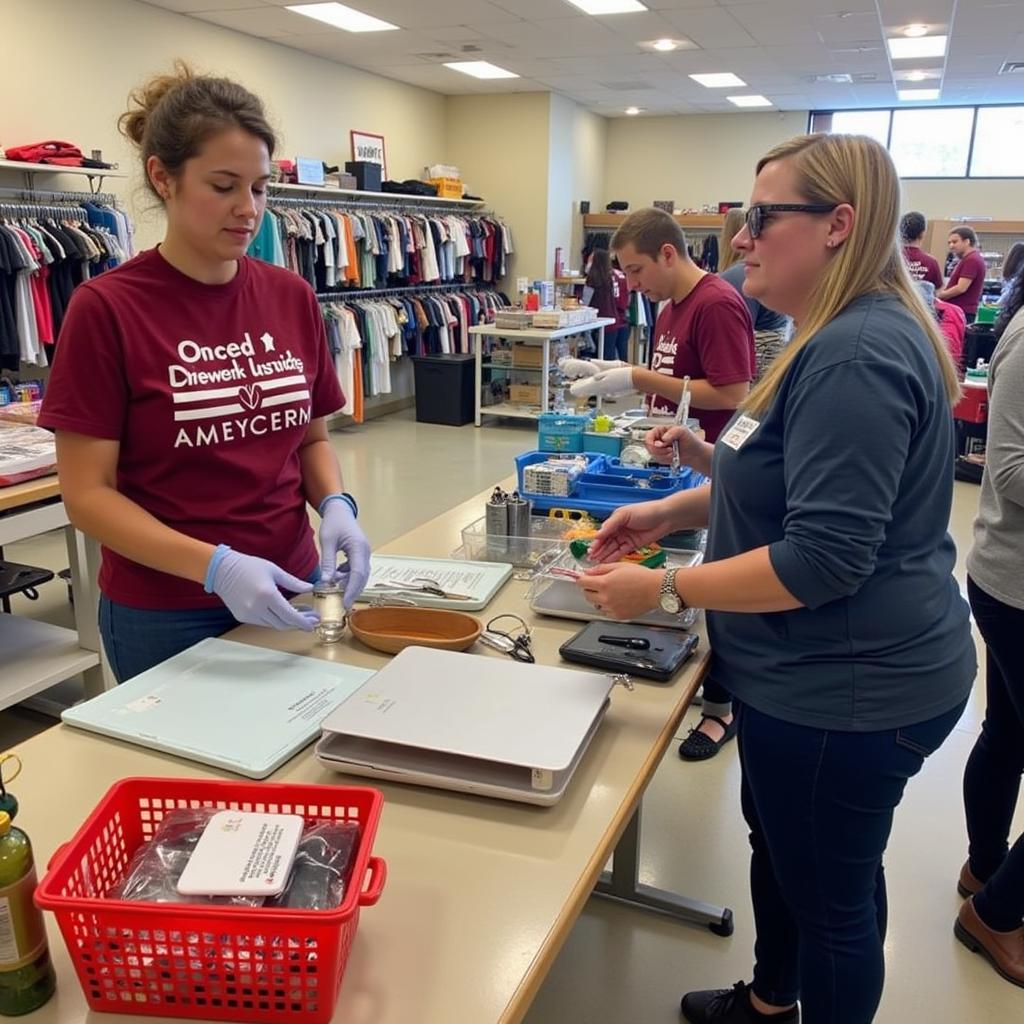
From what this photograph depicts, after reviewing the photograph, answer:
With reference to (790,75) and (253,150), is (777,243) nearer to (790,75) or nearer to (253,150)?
(253,150)

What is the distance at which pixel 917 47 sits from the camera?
23.1ft

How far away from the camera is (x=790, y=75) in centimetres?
830

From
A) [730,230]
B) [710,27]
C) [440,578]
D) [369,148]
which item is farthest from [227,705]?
[369,148]

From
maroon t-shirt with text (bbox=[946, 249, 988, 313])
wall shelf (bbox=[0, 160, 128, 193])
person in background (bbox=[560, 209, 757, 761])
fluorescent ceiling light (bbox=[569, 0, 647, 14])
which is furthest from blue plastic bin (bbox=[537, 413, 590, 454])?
maroon t-shirt with text (bbox=[946, 249, 988, 313])

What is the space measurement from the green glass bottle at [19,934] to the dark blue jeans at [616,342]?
31.6 feet

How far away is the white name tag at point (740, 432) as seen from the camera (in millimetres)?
1203

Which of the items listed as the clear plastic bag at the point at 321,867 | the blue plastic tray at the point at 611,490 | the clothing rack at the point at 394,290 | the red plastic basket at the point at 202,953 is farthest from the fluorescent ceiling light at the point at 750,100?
the red plastic basket at the point at 202,953

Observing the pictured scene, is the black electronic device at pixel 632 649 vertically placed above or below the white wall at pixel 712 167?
below

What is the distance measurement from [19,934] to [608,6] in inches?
258

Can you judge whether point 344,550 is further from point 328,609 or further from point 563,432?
point 563,432

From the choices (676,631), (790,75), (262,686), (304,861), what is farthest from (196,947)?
(790,75)

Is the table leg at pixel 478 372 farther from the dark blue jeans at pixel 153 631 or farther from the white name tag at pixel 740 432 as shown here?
the white name tag at pixel 740 432

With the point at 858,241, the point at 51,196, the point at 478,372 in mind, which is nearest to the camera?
the point at 858,241

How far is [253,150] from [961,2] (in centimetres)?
603
